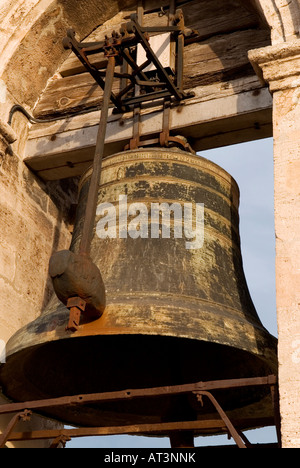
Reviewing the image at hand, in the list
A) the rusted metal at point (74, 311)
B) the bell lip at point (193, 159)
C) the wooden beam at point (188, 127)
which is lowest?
the rusted metal at point (74, 311)

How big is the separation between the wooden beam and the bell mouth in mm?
1087

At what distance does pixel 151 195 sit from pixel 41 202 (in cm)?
125

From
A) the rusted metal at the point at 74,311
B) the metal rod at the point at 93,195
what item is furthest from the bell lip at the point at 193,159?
the rusted metal at the point at 74,311

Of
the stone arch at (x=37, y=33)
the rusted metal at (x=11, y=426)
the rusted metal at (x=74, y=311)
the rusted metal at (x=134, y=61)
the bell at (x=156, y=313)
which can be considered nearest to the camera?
the rusted metal at (x=74, y=311)

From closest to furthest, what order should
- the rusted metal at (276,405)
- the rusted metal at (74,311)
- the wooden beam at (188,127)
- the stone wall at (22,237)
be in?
the rusted metal at (276,405) → the rusted metal at (74,311) → the wooden beam at (188,127) → the stone wall at (22,237)

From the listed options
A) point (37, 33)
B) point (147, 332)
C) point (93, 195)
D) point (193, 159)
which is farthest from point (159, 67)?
point (147, 332)

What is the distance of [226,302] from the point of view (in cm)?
373

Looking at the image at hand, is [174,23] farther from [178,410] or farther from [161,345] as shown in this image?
[178,410]

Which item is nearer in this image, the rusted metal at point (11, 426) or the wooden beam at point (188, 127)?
the rusted metal at point (11, 426)

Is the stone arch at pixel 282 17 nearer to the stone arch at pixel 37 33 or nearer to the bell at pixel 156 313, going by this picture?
the bell at pixel 156 313

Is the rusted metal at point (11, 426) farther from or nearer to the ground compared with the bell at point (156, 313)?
nearer to the ground

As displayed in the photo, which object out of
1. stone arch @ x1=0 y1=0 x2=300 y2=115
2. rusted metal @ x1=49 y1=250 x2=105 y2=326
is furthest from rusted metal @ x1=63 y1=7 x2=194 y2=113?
rusted metal @ x1=49 y1=250 x2=105 y2=326

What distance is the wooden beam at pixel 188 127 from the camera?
4.47 metres

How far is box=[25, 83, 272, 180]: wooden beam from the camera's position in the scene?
447 centimetres
